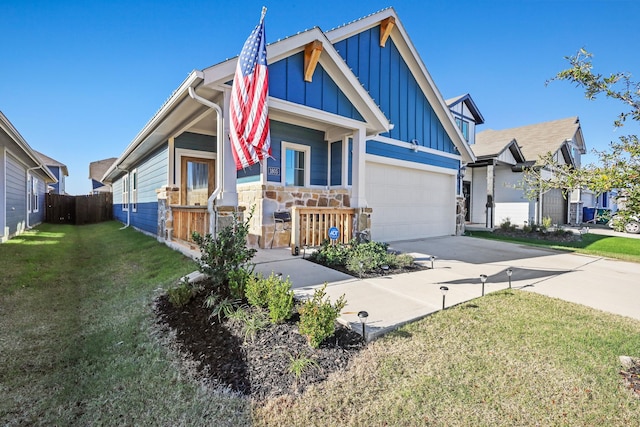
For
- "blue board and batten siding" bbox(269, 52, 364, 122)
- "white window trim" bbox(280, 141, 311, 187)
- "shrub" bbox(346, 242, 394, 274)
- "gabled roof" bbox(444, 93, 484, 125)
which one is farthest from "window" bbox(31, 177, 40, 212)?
"gabled roof" bbox(444, 93, 484, 125)

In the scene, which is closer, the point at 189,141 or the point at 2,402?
the point at 2,402

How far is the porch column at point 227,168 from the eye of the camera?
5.18 m

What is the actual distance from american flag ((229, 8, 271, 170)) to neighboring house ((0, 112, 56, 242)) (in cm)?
639

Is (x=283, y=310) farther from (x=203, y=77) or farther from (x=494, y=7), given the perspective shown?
(x=494, y=7)

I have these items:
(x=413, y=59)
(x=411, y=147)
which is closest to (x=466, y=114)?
(x=413, y=59)

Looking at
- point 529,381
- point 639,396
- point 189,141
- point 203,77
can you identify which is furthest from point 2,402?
point 189,141

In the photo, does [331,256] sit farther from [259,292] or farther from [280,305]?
[280,305]

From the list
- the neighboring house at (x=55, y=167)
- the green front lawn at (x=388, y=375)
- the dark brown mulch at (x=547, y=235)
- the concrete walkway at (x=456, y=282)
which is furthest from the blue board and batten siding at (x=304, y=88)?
the neighboring house at (x=55, y=167)

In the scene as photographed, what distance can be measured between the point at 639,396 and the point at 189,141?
955cm

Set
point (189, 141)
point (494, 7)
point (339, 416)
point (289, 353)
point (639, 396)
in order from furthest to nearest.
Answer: point (189, 141) → point (494, 7) → point (289, 353) → point (639, 396) → point (339, 416)

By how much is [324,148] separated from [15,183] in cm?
1138

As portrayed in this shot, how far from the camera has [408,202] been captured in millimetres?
9656

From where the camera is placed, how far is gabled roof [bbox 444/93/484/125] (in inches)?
505

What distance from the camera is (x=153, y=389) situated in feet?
8.07
